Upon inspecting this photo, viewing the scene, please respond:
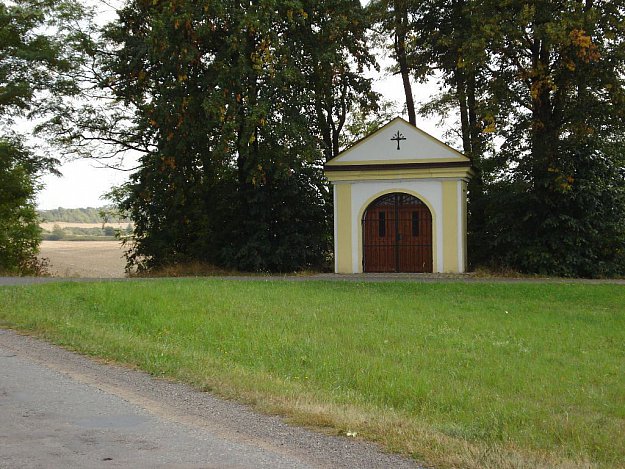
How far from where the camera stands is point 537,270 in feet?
77.7

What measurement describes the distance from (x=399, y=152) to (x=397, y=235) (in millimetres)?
2800

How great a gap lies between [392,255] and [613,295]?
8.50 metres

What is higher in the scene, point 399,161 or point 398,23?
point 398,23

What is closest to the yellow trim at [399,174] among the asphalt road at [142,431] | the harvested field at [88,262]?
the harvested field at [88,262]

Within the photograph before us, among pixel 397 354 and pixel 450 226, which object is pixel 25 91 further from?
pixel 397 354

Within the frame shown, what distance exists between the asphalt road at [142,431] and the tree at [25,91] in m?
23.1

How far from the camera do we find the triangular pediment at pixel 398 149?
24.0 meters

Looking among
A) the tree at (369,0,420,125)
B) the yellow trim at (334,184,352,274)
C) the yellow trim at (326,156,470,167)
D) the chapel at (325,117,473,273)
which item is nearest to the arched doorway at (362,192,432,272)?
the chapel at (325,117,473,273)

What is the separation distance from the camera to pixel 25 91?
3023 centimetres

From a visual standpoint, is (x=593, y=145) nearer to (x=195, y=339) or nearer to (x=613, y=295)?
(x=613, y=295)

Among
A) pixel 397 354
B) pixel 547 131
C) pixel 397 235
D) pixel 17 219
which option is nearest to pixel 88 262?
Result: pixel 17 219

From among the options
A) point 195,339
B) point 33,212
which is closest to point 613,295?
point 195,339

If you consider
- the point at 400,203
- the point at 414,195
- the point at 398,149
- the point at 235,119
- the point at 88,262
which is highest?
the point at 235,119

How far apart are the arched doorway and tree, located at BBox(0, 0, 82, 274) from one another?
14.4m
